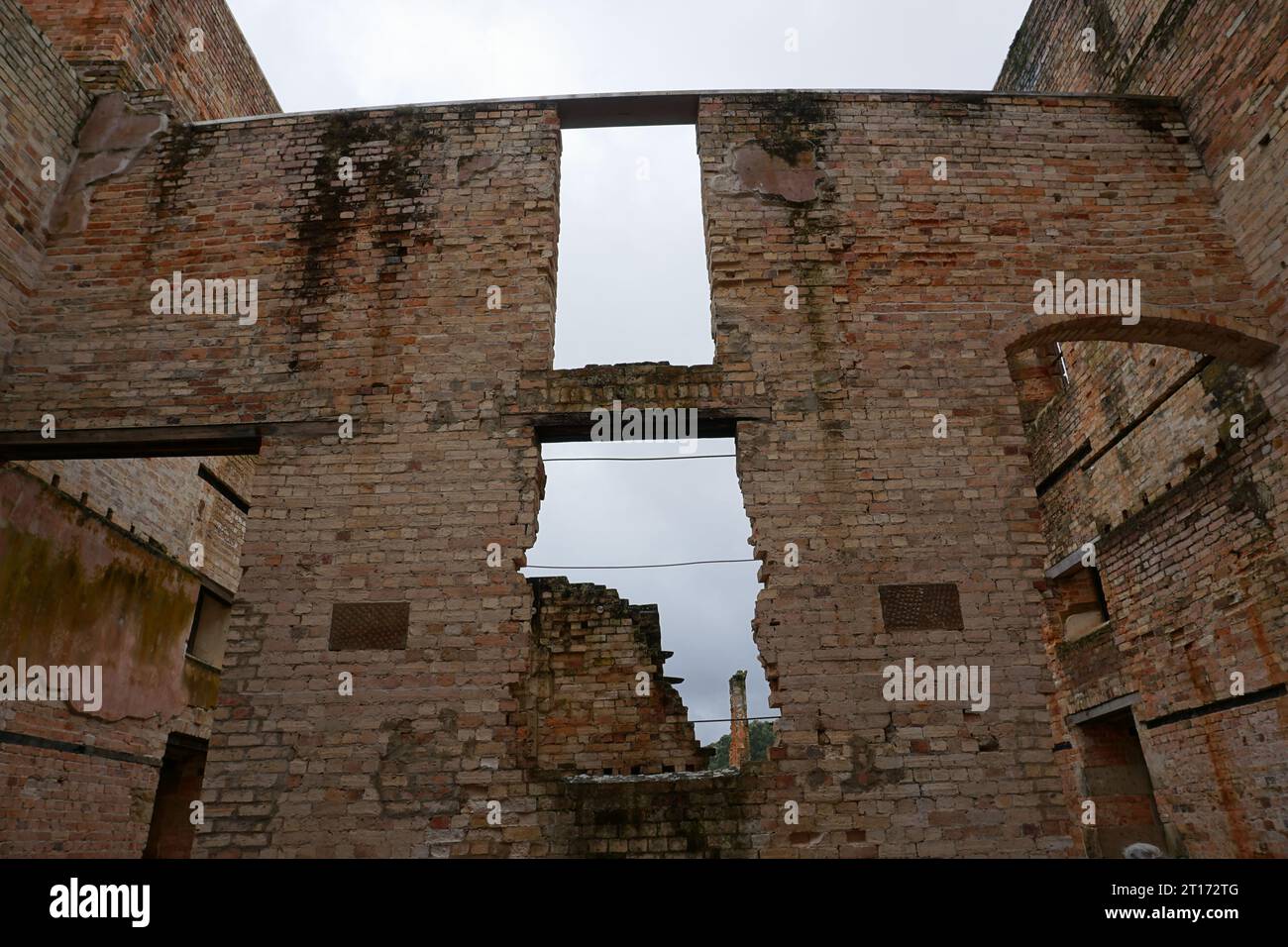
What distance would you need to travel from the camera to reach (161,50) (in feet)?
27.8

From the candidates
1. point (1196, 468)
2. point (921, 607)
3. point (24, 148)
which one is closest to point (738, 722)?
point (1196, 468)

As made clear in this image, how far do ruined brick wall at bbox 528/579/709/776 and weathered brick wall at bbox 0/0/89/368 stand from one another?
6150 mm

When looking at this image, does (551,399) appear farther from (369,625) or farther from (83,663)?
(83,663)

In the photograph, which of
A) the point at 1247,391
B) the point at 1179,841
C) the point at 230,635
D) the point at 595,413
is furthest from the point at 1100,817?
the point at 230,635

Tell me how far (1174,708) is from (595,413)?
6.68m

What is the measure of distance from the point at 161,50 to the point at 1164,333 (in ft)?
35.3

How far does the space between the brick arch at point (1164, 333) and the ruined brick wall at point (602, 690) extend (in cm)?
553

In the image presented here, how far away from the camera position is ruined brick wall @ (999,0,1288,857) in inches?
248

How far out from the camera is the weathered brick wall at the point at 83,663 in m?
6.46

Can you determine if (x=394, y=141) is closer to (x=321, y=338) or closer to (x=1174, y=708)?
(x=321, y=338)

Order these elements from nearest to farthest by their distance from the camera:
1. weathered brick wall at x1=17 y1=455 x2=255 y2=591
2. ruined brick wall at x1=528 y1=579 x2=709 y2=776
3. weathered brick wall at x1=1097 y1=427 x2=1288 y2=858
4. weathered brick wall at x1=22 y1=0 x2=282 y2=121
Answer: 1. weathered brick wall at x1=1097 y1=427 x2=1288 y2=858
2. weathered brick wall at x1=17 y1=455 x2=255 y2=591
3. weathered brick wall at x1=22 y1=0 x2=282 y2=121
4. ruined brick wall at x1=528 y1=579 x2=709 y2=776

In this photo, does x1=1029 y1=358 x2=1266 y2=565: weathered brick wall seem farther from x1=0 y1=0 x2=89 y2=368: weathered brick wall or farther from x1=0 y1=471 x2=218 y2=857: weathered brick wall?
x1=0 y1=471 x2=218 y2=857: weathered brick wall

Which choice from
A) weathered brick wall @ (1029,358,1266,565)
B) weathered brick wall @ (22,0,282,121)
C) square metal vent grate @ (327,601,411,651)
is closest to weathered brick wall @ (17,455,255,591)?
weathered brick wall @ (22,0,282,121)

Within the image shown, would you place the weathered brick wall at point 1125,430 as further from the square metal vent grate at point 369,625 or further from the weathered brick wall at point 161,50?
the weathered brick wall at point 161,50
